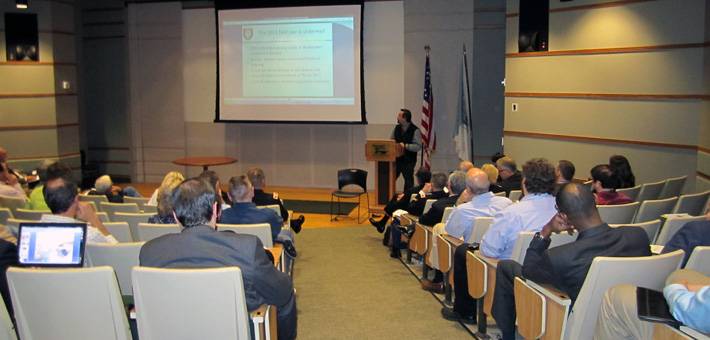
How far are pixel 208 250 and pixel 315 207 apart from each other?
268 inches

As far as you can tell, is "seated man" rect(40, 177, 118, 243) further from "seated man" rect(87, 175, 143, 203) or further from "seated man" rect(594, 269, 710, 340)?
"seated man" rect(594, 269, 710, 340)

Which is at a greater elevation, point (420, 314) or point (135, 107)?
point (135, 107)

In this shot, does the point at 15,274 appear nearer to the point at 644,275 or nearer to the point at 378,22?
the point at 644,275

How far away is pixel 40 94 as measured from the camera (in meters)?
10.5

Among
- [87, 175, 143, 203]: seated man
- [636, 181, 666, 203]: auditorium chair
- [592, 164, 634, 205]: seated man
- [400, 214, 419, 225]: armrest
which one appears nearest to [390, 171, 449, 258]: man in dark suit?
[400, 214, 419, 225]: armrest

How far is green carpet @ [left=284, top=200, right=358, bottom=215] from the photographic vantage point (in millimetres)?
9211

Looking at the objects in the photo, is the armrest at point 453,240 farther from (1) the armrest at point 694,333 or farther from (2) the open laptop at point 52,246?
(2) the open laptop at point 52,246

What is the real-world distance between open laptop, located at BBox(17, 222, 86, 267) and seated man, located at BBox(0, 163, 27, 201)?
12.5 ft

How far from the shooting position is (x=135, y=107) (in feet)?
38.8

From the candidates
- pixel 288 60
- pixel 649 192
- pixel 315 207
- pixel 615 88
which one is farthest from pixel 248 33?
pixel 649 192

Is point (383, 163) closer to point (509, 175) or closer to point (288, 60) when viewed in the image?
point (509, 175)

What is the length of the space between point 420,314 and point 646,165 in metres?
4.45

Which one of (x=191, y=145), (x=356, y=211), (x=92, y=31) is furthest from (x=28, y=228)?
Answer: (x=92, y=31)

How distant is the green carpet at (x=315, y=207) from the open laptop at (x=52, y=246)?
6.22 m
